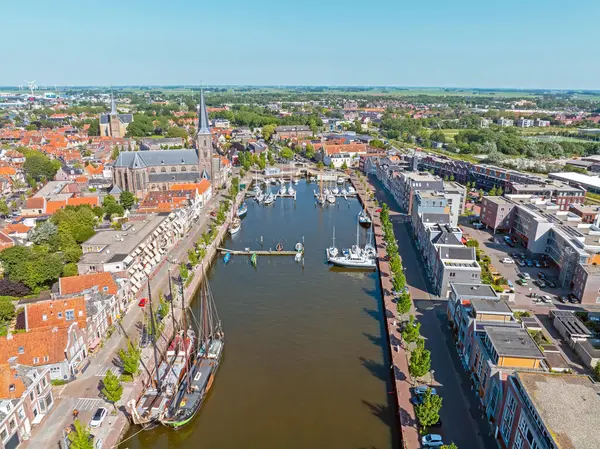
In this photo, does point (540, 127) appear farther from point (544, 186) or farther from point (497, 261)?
point (497, 261)

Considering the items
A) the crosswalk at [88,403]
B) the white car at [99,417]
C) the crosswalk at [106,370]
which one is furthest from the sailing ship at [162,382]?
the crosswalk at [106,370]

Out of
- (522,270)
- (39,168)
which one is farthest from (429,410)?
(39,168)

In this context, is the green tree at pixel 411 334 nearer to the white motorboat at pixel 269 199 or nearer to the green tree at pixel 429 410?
the green tree at pixel 429 410

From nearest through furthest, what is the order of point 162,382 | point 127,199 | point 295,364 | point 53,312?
point 162,382, point 53,312, point 295,364, point 127,199

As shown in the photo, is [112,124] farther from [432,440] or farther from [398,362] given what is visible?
[432,440]

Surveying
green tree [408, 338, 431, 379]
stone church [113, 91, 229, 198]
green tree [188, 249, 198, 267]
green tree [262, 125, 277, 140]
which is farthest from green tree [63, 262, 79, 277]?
green tree [262, 125, 277, 140]

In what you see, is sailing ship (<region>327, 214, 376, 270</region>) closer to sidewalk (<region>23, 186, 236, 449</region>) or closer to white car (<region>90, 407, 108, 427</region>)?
sidewalk (<region>23, 186, 236, 449</region>)
